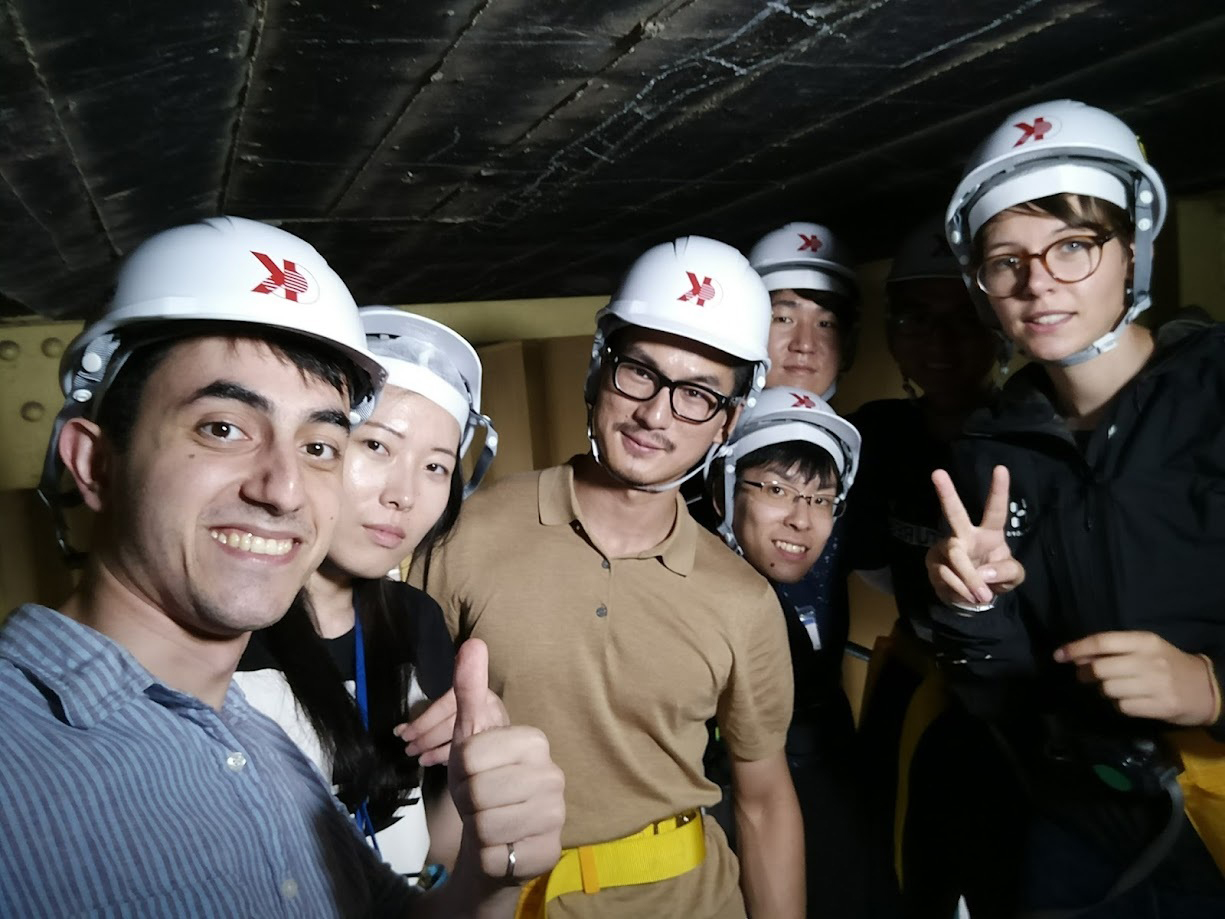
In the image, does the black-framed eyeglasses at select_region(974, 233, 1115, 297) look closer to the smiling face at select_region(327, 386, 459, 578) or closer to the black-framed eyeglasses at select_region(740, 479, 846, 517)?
the black-framed eyeglasses at select_region(740, 479, 846, 517)

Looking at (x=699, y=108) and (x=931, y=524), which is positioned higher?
(x=699, y=108)

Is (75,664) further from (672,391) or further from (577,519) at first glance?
(672,391)

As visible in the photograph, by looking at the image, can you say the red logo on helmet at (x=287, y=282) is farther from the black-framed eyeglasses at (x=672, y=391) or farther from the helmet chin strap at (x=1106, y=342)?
the helmet chin strap at (x=1106, y=342)

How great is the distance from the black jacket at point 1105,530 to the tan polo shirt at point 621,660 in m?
0.59

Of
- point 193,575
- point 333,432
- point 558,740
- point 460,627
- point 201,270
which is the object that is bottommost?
point 558,740

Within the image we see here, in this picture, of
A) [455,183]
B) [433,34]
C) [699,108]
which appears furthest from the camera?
[455,183]

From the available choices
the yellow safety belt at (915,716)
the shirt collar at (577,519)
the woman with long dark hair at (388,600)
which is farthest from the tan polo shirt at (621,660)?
the yellow safety belt at (915,716)

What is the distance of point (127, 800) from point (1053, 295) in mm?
2172

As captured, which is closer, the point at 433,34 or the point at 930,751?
the point at 433,34

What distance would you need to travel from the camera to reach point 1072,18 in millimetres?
1824

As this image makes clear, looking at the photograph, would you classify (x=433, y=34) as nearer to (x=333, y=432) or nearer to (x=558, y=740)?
(x=333, y=432)

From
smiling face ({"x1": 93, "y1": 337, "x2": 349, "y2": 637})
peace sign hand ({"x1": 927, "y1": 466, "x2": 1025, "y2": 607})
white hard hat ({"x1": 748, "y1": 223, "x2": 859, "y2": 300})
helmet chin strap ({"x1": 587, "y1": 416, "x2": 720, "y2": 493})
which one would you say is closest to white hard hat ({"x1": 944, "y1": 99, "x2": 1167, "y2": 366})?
peace sign hand ({"x1": 927, "y1": 466, "x2": 1025, "y2": 607})

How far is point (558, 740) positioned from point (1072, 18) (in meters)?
2.12

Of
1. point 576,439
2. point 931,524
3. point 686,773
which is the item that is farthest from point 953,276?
point 576,439
